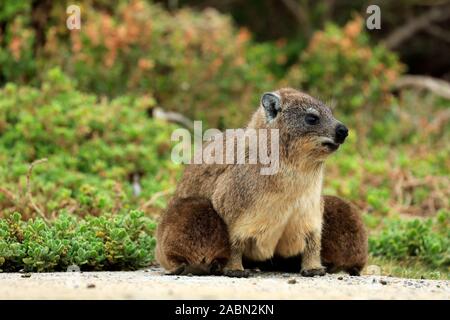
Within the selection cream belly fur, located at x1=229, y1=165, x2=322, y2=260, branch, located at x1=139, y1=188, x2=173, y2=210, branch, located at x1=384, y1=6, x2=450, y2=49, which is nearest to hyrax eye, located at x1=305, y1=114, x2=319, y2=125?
cream belly fur, located at x1=229, y1=165, x2=322, y2=260

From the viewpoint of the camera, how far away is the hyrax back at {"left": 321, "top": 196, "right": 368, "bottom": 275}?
7.16 metres

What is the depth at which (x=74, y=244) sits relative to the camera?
6848mm

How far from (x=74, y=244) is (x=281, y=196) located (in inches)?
67.4

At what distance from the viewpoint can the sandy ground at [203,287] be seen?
5.25 metres

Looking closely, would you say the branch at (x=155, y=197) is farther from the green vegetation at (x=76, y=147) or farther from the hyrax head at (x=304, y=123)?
the hyrax head at (x=304, y=123)

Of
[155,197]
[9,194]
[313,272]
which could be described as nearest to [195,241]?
[313,272]

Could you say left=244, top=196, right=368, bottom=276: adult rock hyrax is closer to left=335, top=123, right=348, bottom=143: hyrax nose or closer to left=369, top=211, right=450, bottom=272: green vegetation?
left=335, top=123, right=348, bottom=143: hyrax nose

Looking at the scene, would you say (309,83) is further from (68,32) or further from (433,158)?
(68,32)

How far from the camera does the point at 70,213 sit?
8.47 m

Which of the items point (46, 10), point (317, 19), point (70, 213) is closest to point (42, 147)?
point (70, 213)

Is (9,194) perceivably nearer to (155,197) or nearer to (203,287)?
(155,197)

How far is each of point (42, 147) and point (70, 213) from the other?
6.45 feet

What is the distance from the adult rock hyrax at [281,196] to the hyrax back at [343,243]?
0.37 m

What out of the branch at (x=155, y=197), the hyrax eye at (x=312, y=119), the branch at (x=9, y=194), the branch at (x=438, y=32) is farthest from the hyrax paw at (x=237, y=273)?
the branch at (x=438, y=32)
